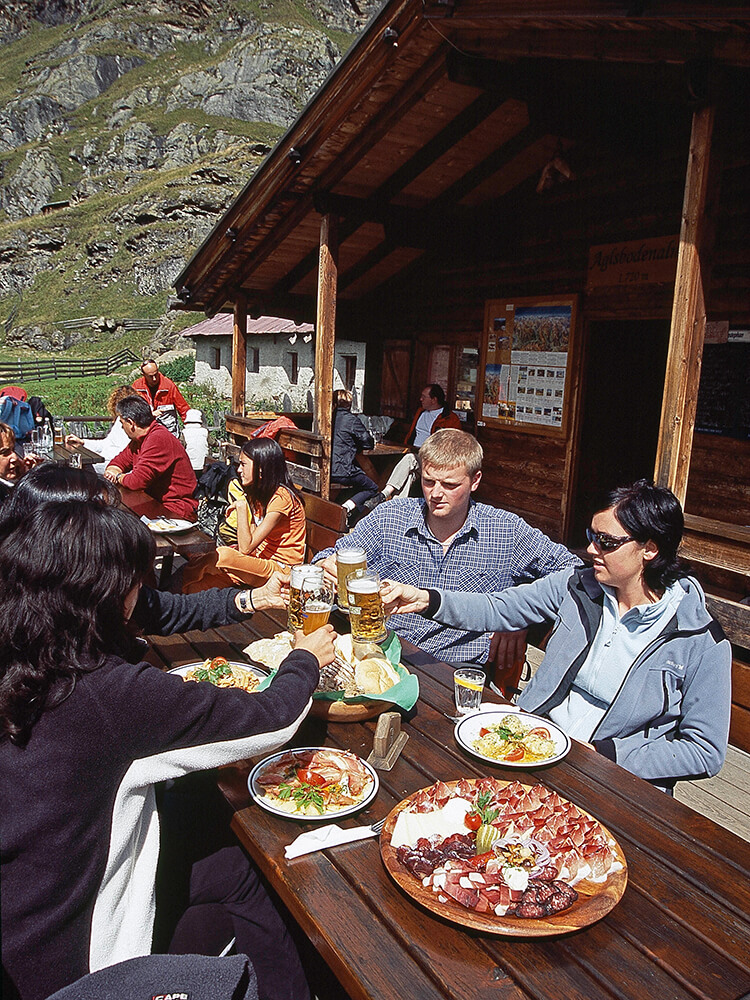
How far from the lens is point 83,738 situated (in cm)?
151

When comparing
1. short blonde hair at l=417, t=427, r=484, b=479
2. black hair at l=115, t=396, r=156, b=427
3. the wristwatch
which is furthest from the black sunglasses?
black hair at l=115, t=396, r=156, b=427

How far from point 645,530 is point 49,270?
7013 centimetres

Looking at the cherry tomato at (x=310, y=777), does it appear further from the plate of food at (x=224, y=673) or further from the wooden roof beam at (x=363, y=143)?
the wooden roof beam at (x=363, y=143)

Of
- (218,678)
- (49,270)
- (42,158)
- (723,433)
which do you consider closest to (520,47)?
(723,433)

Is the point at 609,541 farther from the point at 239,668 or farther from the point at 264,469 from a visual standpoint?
the point at 264,469

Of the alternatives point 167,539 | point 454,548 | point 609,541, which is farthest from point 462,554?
point 167,539

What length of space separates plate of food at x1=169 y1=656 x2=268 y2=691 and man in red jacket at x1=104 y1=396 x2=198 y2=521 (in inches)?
133

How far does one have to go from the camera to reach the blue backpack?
31.1 ft

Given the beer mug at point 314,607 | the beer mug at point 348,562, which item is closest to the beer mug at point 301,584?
the beer mug at point 314,607

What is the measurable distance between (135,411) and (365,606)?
3947 millimetres

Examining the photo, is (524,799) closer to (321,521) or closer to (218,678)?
(218,678)

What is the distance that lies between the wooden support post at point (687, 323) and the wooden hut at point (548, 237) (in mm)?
11

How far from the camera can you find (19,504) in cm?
188

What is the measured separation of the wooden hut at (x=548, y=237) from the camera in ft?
12.5
